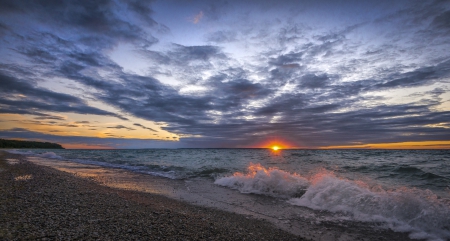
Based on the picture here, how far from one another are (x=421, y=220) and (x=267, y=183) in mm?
7660

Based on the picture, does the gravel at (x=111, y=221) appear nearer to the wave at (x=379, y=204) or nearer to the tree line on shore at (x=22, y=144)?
the wave at (x=379, y=204)

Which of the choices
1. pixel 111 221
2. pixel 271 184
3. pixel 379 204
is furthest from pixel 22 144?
pixel 379 204

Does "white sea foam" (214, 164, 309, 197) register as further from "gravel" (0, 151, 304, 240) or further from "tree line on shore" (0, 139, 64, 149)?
"tree line on shore" (0, 139, 64, 149)

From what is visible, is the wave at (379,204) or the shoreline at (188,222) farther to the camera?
the wave at (379,204)

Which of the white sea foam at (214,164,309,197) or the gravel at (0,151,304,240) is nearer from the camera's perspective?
the gravel at (0,151,304,240)

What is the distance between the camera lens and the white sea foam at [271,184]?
13.2 metres

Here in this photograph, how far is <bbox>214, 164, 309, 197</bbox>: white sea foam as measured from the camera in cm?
1317

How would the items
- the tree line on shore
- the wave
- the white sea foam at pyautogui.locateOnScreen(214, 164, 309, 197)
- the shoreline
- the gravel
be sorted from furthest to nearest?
1. the tree line on shore
2. the white sea foam at pyautogui.locateOnScreen(214, 164, 309, 197)
3. the wave
4. the shoreline
5. the gravel

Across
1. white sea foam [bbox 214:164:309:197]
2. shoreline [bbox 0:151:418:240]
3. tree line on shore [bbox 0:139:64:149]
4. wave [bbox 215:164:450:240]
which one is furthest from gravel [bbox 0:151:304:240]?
tree line on shore [bbox 0:139:64:149]

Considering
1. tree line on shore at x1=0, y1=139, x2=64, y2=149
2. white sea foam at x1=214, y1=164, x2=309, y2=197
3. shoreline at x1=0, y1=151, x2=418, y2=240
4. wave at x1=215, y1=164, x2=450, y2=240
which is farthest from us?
tree line on shore at x1=0, y1=139, x2=64, y2=149

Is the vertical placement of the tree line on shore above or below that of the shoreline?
above

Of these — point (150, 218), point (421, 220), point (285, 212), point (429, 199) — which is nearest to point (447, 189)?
point (429, 199)

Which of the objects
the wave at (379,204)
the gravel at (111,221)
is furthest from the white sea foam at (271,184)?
the gravel at (111,221)

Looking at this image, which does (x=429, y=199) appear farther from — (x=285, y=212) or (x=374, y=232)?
(x=285, y=212)
